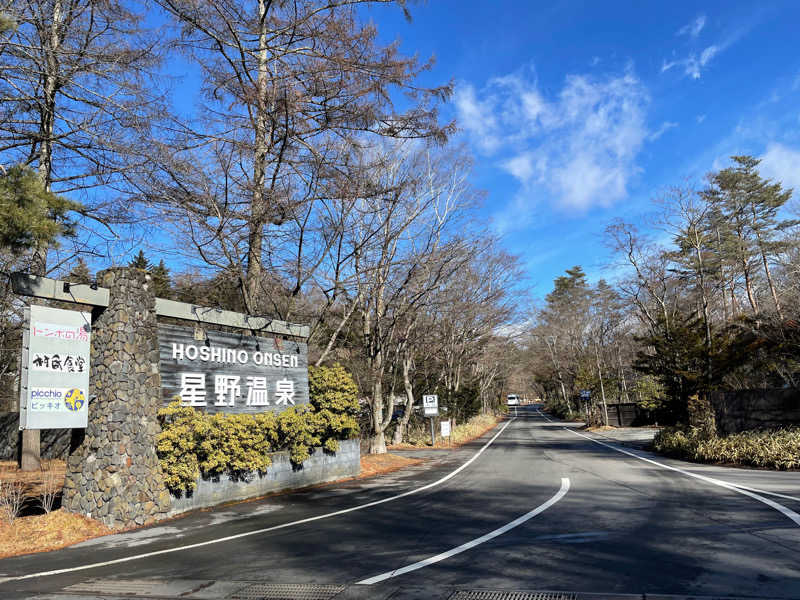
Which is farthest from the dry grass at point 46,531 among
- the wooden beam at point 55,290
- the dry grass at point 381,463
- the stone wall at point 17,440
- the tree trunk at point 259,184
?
the stone wall at point 17,440

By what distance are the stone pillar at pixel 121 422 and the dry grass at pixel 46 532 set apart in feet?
0.82

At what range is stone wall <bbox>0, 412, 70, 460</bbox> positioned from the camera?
20484mm

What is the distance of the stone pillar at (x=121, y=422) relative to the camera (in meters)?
8.14

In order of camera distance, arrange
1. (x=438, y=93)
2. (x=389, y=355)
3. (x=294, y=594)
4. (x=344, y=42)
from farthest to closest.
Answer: (x=389, y=355)
(x=438, y=93)
(x=344, y=42)
(x=294, y=594)

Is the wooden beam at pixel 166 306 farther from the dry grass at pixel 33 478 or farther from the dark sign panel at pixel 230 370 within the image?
the dry grass at pixel 33 478

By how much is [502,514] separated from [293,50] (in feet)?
35.2

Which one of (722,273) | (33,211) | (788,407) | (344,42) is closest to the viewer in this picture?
(33,211)

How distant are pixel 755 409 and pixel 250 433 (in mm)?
14521

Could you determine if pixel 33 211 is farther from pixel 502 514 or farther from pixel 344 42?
pixel 502 514

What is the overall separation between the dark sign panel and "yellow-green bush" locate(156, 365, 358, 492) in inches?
14.4

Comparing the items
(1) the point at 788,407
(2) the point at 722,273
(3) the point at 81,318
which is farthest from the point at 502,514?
(2) the point at 722,273

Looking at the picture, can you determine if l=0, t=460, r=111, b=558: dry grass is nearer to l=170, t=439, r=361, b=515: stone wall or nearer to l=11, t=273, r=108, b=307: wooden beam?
l=170, t=439, r=361, b=515: stone wall

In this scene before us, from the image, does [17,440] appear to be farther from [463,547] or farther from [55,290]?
[463,547]

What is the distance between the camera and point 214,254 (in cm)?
1205
